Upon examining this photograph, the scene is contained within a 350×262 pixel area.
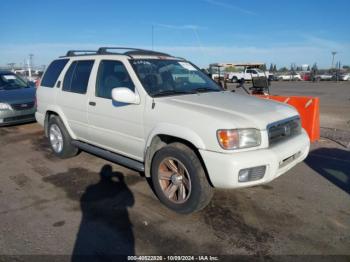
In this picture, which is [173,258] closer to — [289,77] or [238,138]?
[238,138]

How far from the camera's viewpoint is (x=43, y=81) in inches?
241

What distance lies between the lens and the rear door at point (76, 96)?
16.1 ft

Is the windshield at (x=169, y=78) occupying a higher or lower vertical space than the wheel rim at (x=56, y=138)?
higher

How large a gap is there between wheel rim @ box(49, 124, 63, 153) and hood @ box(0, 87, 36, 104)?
316cm

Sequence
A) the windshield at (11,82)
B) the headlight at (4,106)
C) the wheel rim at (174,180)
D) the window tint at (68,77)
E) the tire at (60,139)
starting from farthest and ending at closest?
the windshield at (11,82) → the headlight at (4,106) → the tire at (60,139) → the window tint at (68,77) → the wheel rim at (174,180)

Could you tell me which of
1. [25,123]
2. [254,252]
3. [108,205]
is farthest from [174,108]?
[25,123]

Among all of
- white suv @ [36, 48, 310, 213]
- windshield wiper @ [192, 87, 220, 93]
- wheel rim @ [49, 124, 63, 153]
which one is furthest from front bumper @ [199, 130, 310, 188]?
wheel rim @ [49, 124, 63, 153]

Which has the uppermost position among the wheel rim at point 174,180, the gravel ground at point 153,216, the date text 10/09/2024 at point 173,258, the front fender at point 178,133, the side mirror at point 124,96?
the side mirror at point 124,96

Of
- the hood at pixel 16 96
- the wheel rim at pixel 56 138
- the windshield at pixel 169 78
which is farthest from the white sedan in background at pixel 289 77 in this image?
the wheel rim at pixel 56 138

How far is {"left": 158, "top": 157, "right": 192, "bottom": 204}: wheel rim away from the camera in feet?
11.8

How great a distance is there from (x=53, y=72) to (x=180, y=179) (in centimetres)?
373

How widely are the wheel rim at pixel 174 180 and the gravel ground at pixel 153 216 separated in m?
0.22

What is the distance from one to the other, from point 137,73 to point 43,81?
2936 mm

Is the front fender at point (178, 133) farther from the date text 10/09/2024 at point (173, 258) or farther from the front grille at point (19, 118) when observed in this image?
the front grille at point (19, 118)
